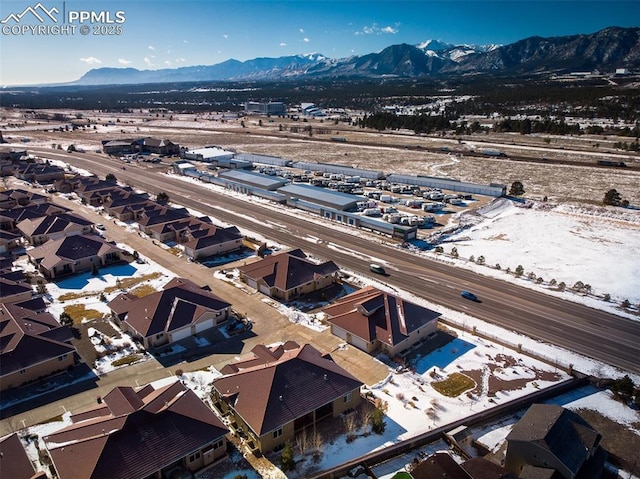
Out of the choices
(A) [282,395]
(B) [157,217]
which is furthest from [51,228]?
(A) [282,395]

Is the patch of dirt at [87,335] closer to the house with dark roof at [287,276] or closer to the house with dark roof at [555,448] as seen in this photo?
the house with dark roof at [287,276]

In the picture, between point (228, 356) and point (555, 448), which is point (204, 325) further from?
point (555, 448)

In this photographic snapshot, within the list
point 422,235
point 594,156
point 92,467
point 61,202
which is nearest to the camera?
point 92,467

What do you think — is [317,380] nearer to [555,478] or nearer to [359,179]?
[555,478]

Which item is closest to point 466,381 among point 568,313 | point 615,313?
point 568,313

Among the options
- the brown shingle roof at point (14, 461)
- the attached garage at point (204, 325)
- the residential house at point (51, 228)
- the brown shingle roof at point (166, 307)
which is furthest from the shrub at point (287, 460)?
the residential house at point (51, 228)

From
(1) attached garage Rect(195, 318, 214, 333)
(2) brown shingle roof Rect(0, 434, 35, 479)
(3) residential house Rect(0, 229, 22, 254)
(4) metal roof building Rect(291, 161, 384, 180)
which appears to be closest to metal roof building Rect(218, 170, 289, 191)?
(4) metal roof building Rect(291, 161, 384, 180)
